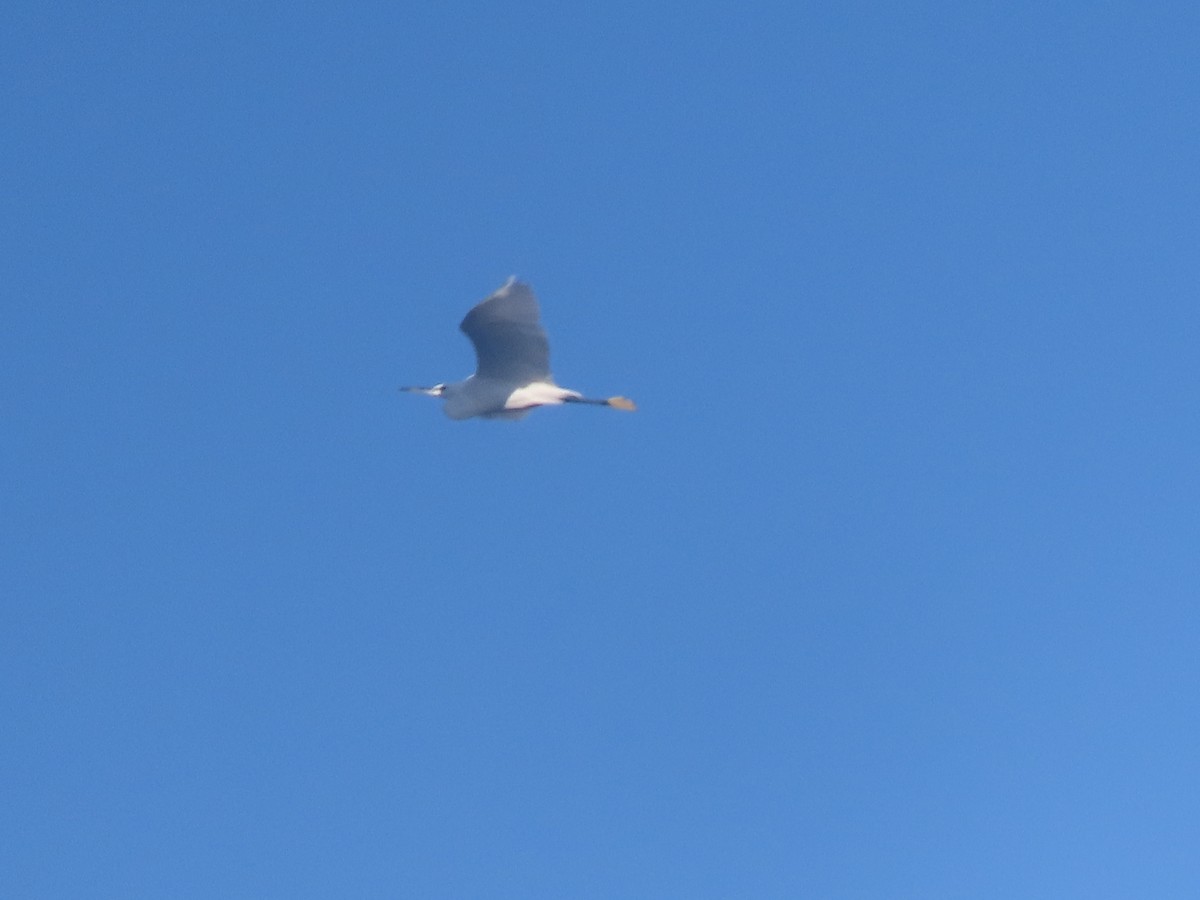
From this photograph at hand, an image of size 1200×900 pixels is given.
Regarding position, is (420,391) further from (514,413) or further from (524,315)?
(524,315)

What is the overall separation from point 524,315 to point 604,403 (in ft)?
10.4

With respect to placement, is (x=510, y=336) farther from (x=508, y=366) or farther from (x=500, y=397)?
(x=500, y=397)

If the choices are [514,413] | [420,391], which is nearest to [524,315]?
[514,413]

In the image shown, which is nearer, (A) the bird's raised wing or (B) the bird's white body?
(A) the bird's raised wing

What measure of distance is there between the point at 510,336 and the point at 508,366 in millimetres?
932

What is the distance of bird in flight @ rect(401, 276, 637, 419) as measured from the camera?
24.9 m

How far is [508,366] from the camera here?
26344mm

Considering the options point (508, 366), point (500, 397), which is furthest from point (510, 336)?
point (500, 397)

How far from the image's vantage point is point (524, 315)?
82.1 feet

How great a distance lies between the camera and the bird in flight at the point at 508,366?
24.9m

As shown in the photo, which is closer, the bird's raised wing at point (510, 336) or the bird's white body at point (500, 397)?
the bird's raised wing at point (510, 336)

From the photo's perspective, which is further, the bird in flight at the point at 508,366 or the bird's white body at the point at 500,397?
the bird's white body at the point at 500,397

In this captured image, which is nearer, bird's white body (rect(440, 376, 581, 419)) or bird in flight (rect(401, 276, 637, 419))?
bird in flight (rect(401, 276, 637, 419))

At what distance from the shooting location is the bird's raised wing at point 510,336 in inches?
972
